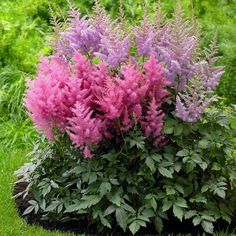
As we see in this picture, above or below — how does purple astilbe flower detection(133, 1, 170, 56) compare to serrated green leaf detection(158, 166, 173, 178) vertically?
above

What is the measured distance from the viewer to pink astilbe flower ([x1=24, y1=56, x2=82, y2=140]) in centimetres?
433

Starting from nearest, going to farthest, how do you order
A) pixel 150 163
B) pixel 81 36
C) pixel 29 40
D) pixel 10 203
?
pixel 150 163, pixel 81 36, pixel 10 203, pixel 29 40

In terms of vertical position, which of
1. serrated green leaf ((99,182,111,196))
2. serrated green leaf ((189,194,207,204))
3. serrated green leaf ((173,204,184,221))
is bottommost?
serrated green leaf ((189,194,207,204))

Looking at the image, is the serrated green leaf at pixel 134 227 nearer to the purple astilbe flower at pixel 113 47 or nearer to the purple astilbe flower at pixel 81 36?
the purple astilbe flower at pixel 113 47

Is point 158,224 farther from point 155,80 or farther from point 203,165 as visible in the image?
point 155,80

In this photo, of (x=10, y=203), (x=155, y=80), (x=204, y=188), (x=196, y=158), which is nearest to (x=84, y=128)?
(x=155, y=80)

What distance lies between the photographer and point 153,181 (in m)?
4.49

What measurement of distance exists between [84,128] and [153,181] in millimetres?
671

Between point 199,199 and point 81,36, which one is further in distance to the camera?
point 81,36

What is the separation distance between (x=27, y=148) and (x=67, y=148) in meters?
2.12

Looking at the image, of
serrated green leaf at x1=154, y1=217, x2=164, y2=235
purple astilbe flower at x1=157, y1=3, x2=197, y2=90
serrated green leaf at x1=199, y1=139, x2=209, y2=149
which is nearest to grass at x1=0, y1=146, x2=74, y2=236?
serrated green leaf at x1=154, y1=217, x2=164, y2=235

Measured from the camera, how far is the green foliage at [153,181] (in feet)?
14.4

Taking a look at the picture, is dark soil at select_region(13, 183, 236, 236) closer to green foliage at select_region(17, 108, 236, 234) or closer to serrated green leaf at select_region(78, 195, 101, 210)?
green foliage at select_region(17, 108, 236, 234)

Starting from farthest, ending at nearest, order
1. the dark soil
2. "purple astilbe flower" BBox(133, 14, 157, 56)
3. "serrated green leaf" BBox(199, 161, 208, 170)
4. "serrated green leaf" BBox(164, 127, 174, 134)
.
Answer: the dark soil → "purple astilbe flower" BBox(133, 14, 157, 56) → "serrated green leaf" BBox(164, 127, 174, 134) → "serrated green leaf" BBox(199, 161, 208, 170)
